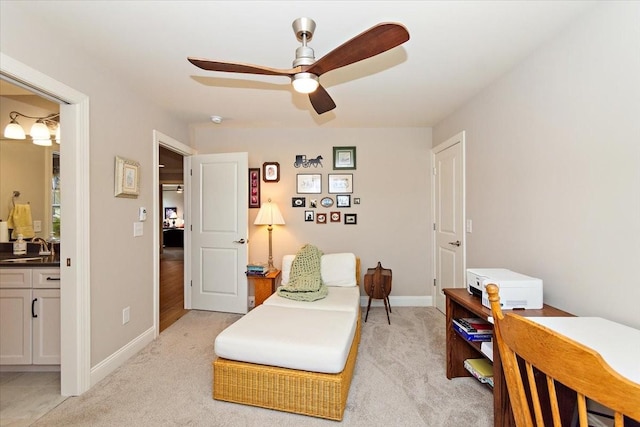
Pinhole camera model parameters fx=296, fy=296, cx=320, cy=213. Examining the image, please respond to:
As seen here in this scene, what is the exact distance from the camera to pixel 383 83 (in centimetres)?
255

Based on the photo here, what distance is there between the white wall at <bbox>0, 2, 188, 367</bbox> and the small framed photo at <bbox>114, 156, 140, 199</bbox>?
4cm

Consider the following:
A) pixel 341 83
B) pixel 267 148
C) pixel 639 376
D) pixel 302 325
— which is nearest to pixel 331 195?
pixel 267 148

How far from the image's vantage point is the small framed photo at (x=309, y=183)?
393cm

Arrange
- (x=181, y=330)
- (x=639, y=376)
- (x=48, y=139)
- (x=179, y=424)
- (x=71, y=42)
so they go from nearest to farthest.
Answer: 1. (x=639, y=376)
2. (x=179, y=424)
3. (x=71, y=42)
4. (x=48, y=139)
5. (x=181, y=330)

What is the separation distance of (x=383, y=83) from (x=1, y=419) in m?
3.49

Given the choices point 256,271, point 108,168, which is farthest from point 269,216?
point 108,168

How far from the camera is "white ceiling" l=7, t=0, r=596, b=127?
161cm

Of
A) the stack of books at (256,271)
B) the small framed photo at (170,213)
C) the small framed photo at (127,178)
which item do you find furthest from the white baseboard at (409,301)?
the small framed photo at (170,213)

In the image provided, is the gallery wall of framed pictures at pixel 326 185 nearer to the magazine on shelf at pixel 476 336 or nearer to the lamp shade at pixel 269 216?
the lamp shade at pixel 269 216

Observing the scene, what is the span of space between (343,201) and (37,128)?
10.6 feet

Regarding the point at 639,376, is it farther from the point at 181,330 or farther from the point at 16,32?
the point at 181,330

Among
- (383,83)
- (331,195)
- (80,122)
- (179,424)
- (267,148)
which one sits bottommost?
(179,424)

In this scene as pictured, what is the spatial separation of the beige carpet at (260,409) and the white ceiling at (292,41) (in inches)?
92.3

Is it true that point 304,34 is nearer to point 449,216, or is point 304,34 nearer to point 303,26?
point 303,26
